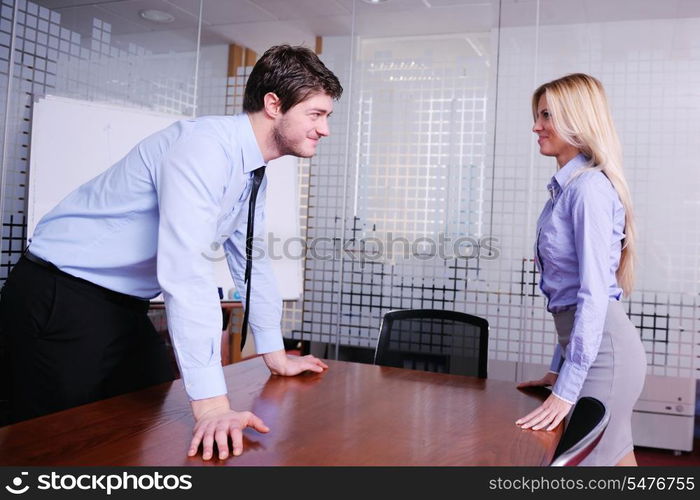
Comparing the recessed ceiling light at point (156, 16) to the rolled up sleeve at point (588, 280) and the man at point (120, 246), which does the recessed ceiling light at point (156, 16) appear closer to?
the man at point (120, 246)

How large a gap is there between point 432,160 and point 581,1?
1279mm

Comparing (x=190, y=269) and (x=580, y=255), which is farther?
(x=580, y=255)

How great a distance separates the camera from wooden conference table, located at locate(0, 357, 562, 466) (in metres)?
1.15

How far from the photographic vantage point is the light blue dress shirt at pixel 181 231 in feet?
4.48

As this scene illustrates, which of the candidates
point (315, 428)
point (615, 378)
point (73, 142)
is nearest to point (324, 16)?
point (73, 142)

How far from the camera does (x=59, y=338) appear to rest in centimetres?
164

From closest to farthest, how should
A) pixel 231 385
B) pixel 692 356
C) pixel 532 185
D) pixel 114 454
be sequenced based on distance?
pixel 114 454, pixel 231 385, pixel 692 356, pixel 532 185

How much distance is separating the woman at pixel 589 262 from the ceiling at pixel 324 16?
218 cm

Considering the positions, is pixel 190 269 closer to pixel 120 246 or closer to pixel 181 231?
pixel 181 231

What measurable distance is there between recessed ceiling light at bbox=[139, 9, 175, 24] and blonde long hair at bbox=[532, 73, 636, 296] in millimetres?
3359

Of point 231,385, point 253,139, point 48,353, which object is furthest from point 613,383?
point 48,353

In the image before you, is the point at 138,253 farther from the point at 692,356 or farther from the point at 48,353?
the point at 692,356

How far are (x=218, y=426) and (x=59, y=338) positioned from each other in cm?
68

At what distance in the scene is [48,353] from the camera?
1.64 metres
